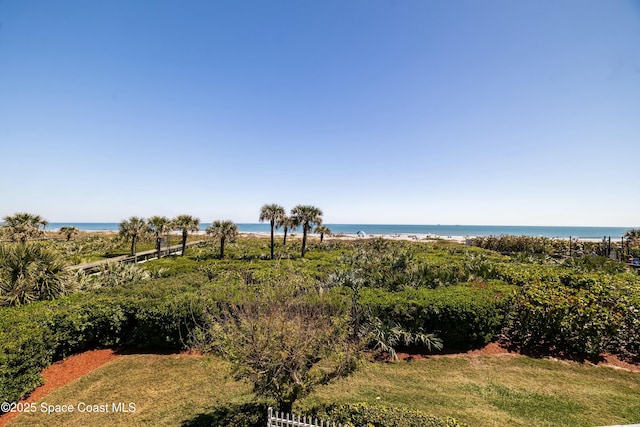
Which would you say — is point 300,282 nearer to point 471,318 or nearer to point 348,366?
point 348,366

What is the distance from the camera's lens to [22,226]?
30.5 m

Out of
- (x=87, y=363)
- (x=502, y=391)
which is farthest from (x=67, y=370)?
(x=502, y=391)

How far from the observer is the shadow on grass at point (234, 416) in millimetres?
5980

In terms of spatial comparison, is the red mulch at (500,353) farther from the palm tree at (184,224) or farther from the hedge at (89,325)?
the palm tree at (184,224)

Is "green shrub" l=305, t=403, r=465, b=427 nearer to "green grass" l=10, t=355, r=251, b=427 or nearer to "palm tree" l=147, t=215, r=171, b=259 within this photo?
"green grass" l=10, t=355, r=251, b=427

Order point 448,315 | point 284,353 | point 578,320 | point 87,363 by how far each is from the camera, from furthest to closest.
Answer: point 448,315 < point 578,320 < point 87,363 < point 284,353

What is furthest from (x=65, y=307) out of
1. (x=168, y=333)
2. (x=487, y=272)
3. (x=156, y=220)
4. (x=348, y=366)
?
(x=156, y=220)

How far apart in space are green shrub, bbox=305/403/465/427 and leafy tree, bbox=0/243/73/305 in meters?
12.8

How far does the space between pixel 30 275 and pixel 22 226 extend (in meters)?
28.9

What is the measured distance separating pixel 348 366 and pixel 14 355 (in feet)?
28.2

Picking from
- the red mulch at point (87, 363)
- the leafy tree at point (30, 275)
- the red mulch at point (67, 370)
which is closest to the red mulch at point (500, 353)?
the red mulch at point (87, 363)

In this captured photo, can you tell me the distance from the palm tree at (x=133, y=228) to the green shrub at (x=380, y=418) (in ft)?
127

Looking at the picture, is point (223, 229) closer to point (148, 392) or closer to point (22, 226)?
point (22, 226)

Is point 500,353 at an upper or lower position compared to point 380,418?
lower
